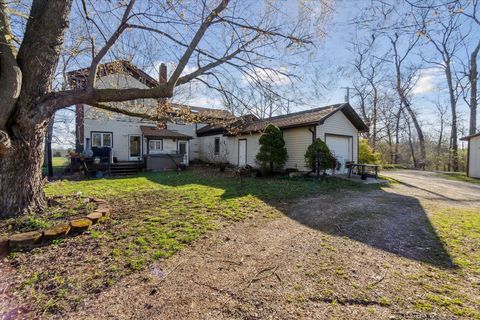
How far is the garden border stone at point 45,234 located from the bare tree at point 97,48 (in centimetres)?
103

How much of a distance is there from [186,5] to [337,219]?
5.35 m

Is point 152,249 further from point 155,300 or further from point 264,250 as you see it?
point 264,250

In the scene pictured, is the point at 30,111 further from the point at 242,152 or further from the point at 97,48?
the point at 242,152

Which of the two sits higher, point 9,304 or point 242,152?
point 242,152

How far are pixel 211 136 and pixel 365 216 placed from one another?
1459 centimetres

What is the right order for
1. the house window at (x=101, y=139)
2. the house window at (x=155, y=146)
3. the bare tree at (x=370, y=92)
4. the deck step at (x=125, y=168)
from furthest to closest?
the bare tree at (x=370, y=92) < the house window at (x=155, y=146) < the house window at (x=101, y=139) < the deck step at (x=125, y=168)

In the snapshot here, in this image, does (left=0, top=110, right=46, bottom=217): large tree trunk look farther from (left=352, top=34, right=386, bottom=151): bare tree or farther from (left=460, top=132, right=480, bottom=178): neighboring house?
(left=352, top=34, right=386, bottom=151): bare tree

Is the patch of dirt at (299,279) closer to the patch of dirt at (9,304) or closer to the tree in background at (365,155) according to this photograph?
the patch of dirt at (9,304)

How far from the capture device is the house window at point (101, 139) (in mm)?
15117

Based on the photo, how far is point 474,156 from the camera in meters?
14.3

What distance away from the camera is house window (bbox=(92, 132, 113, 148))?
595 inches

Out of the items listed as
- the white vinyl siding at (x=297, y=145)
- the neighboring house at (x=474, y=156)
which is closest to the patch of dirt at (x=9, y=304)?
the white vinyl siding at (x=297, y=145)

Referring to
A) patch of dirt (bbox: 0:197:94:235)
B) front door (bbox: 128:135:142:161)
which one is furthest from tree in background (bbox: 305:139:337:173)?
front door (bbox: 128:135:142:161)

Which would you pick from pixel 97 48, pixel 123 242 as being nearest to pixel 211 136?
pixel 97 48
